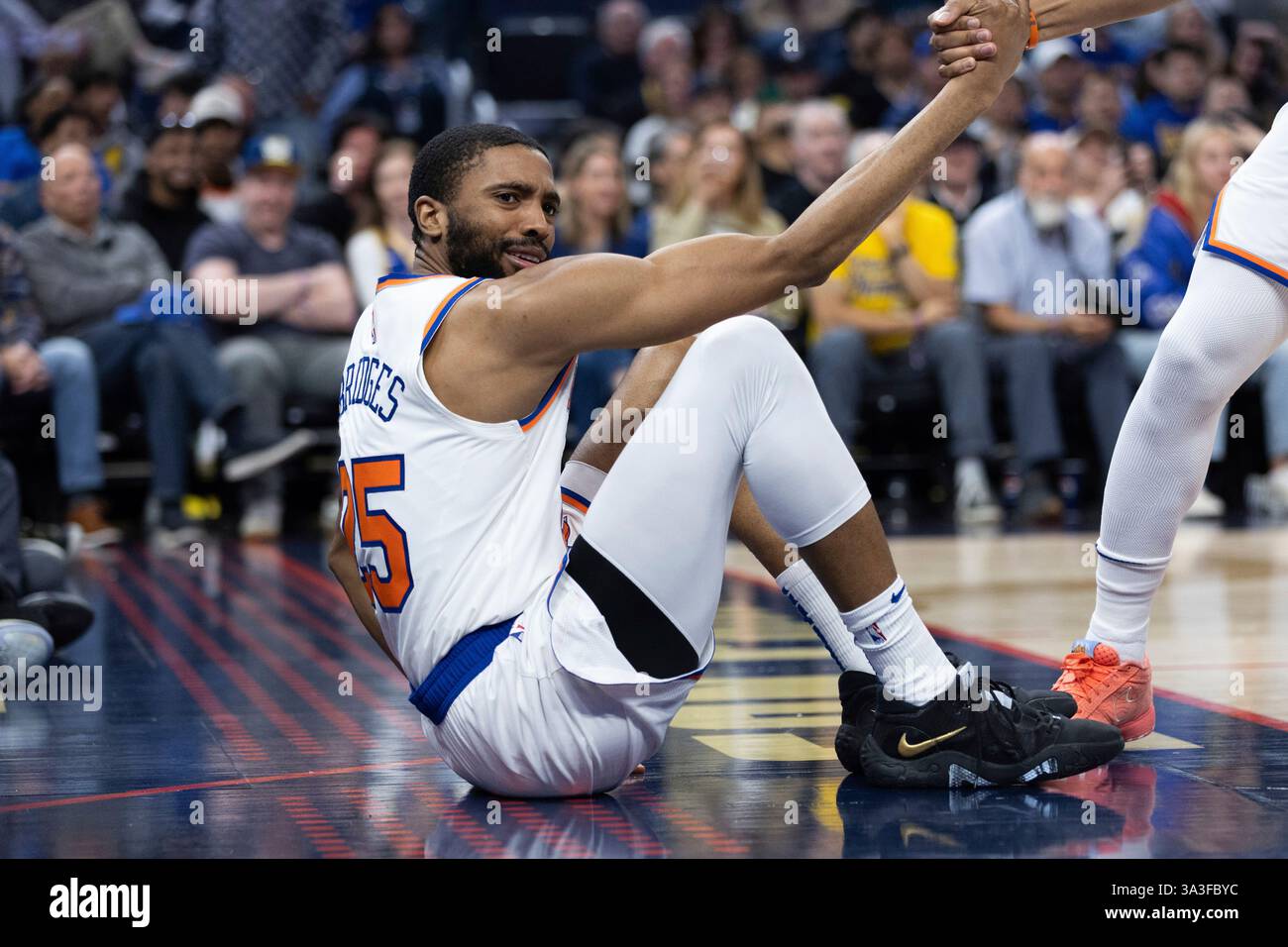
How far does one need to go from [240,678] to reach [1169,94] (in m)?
8.21

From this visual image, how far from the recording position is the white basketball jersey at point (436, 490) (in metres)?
2.89

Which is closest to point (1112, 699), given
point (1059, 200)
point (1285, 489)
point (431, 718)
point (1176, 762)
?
point (1176, 762)

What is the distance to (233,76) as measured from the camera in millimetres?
10492

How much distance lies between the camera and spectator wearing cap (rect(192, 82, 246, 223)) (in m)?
9.09

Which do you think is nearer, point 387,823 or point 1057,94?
point 387,823

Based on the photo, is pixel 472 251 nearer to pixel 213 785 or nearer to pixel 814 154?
pixel 213 785

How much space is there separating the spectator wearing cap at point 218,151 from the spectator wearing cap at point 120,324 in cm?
90

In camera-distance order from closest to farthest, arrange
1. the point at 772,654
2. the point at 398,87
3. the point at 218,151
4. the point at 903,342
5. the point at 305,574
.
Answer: the point at 772,654 → the point at 305,574 → the point at 903,342 → the point at 218,151 → the point at 398,87

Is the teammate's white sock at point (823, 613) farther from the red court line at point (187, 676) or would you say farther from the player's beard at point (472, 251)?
the red court line at point (187, 676)

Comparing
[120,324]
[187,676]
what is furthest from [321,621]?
[120,324]

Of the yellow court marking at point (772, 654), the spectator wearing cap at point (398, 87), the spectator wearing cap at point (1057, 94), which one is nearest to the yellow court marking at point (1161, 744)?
the yellow court marking at point (772, 654)

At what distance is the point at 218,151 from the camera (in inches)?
364
